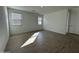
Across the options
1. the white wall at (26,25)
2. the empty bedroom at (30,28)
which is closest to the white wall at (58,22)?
the empty bedroom at (30,28)

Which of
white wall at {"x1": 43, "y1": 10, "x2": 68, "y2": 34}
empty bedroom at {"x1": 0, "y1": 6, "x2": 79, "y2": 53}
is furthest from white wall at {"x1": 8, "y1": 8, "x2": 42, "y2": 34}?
white wall at {"x1": 43, "y1": 10, "x2": 68, "y2": 34}

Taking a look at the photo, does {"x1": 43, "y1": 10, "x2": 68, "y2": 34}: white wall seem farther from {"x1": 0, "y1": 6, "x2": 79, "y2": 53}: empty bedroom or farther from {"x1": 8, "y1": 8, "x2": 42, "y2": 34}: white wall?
{"x1": 8, "y1": 8, "x2": 42, "y2": 34}: white wall

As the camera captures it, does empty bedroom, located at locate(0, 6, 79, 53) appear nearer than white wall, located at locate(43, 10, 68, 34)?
Yes

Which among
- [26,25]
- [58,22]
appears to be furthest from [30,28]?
[58,22]

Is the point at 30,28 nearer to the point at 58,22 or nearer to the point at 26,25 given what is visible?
the point at 26,25

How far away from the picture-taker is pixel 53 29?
177cm

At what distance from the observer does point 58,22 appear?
1.67 metres

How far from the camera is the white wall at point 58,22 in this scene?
147 cm

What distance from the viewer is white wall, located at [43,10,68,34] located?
1472mm
